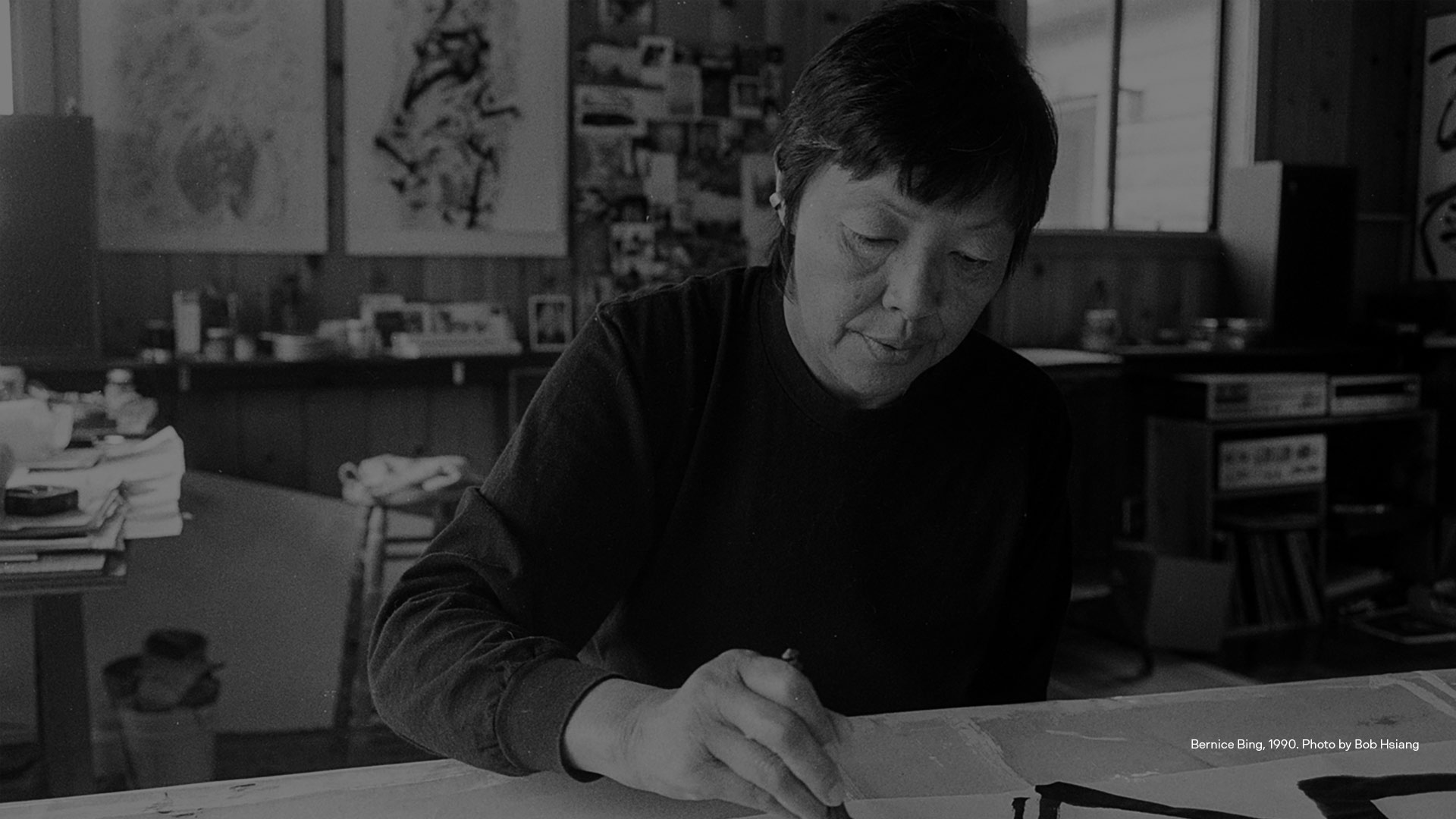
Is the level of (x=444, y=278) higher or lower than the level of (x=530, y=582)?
higher

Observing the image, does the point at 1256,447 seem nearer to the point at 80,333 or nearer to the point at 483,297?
the point at 483,297

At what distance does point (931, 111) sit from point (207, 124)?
2616 mm

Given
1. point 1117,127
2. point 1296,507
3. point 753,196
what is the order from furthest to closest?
1. point 1117,127
2. point 1296,507
3. point 753,196

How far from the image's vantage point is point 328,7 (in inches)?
126

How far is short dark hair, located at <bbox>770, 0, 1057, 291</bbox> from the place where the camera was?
92 centimetres

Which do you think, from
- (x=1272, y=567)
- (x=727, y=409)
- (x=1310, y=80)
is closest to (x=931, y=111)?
(x=727, y=409)

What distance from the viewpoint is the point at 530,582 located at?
3.05ft

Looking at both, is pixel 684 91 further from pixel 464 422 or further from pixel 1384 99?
pixel 1384 99

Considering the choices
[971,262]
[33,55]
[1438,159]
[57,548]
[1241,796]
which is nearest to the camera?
[1241,796]

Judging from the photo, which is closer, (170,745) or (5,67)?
(170,745)

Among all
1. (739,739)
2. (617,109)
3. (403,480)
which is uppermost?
(617,109)

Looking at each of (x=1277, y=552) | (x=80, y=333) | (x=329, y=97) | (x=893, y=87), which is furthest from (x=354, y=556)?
(x=1277, y=552)

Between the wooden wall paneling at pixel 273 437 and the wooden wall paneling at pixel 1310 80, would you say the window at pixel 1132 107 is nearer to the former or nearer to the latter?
the wooden wall paneling at pixel 1310 80

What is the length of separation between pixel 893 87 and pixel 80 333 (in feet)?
8.20
